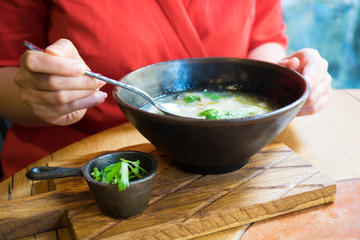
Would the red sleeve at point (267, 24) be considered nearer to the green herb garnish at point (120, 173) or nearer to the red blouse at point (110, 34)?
the red blouse at point (110, 34)

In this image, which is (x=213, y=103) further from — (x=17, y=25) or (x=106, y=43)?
(x=17, y=25)

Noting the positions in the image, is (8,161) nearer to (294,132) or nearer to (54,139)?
(54,139)

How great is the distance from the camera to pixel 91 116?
64.8 inches

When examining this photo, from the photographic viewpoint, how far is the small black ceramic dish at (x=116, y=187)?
2.71ft

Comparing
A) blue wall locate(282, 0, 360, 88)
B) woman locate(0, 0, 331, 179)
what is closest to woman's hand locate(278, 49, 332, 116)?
woman locate(0, 0, 331, 179)

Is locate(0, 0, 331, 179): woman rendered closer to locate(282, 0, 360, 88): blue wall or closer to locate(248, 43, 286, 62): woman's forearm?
locate(248, 43, 286, 62): woman's forearm

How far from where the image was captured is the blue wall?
4.47m

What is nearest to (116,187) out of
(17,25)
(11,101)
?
(11,101)

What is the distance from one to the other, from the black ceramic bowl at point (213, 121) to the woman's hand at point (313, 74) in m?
0.11

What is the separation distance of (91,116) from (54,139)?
21 cm

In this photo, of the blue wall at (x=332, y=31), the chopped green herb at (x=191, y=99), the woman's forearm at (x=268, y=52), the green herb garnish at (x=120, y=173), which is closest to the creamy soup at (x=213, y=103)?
the chopped green herb at (x=191, y=99)

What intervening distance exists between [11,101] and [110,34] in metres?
0.51

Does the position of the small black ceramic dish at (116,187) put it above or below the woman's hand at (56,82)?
below

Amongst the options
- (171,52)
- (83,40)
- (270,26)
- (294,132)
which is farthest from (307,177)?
Answer: (270,26)
